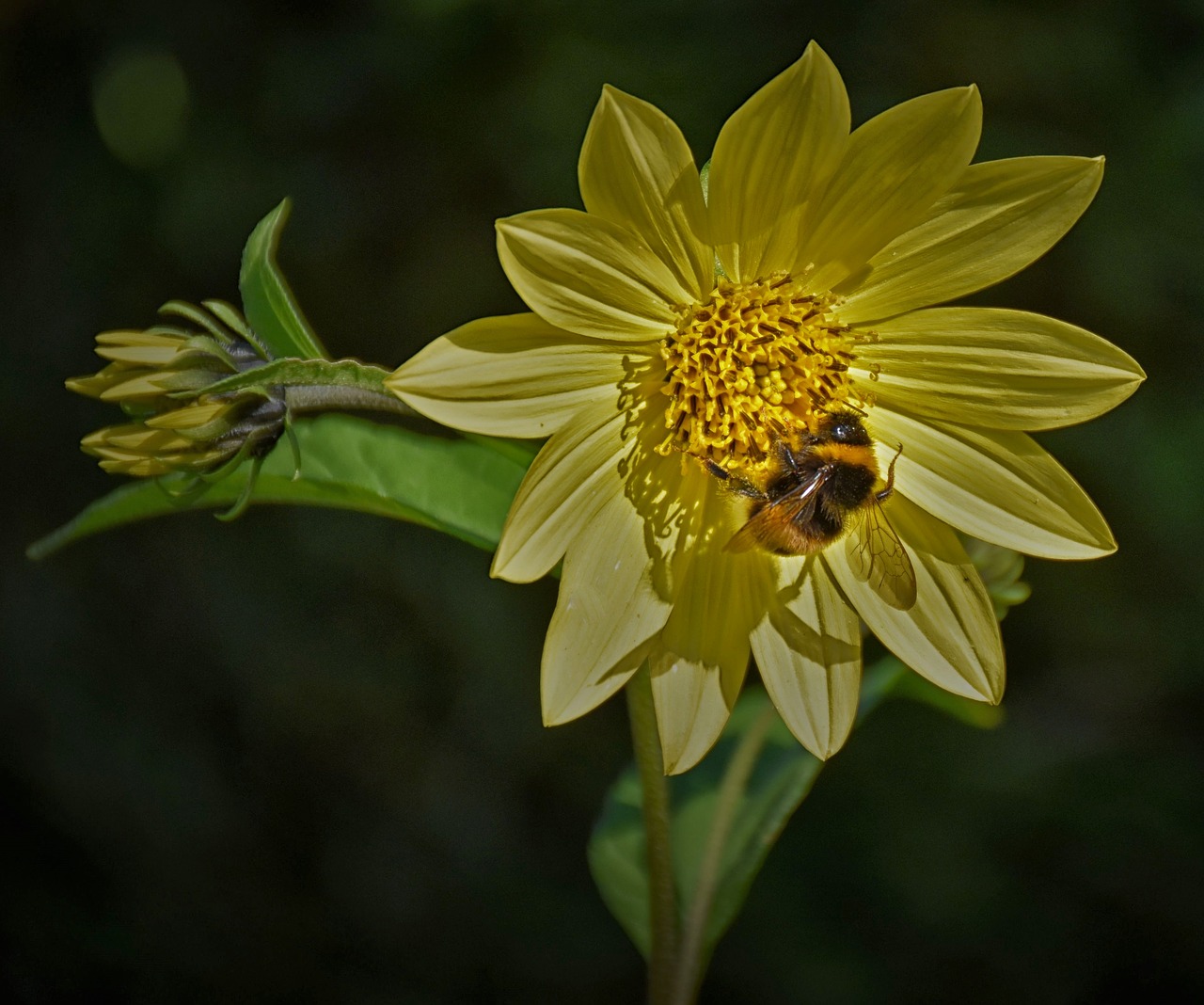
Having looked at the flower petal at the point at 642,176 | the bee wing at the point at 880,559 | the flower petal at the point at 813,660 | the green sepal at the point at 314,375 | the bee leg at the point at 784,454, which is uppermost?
the flower petal at the point at 642,176

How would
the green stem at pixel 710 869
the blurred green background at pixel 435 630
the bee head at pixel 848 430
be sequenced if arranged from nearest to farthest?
the bee head at pixel 848 430 < the green stem at pixel 710 869 < the blurred green background at pixel 435 630

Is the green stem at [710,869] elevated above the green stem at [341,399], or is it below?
below

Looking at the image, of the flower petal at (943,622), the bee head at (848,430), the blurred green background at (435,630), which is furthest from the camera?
the blurred green background at (435,630)

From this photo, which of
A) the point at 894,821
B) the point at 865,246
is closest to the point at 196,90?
the point at 865,246

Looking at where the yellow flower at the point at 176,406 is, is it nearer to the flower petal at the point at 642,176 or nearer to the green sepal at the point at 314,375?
the green sepal at the point at 314,375

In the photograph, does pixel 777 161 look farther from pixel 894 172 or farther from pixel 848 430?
pixel 848 430

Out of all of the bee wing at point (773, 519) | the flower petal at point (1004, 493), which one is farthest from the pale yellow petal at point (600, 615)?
the flower petal at point (1004, 493)
